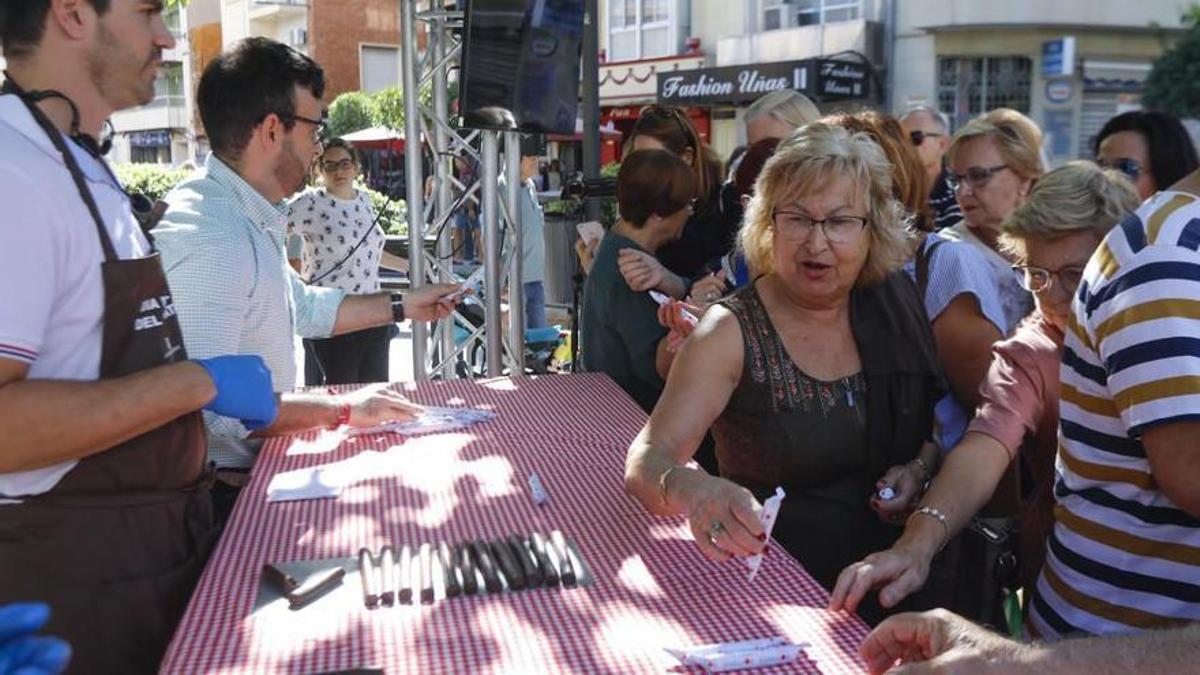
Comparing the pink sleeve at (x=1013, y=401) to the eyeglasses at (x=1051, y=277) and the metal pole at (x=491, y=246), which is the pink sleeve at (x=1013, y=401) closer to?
the eyeglasses at (x=1051, y=277)

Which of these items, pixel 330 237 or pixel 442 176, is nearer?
pixel 442 176

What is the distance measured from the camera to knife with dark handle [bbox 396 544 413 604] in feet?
5.27

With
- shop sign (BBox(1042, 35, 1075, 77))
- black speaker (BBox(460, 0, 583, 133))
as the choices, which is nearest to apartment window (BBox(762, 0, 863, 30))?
shop sign (BBox(1042, 35, 1075, 77))

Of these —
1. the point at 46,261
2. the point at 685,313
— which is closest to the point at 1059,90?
the point at 685,313

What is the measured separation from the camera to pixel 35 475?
166cm

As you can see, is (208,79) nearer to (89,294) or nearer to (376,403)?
(376,403)

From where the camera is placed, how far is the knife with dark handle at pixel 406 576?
161cm

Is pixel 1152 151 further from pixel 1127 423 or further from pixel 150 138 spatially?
pixel 150 138

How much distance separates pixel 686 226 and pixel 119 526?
2.77 meters

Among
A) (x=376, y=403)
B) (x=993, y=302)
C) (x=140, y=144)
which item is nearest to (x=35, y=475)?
(x=376, y=403)

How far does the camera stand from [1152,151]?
12.8ft

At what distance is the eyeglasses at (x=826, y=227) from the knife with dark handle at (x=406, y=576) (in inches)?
41.7

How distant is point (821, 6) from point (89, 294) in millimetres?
19679

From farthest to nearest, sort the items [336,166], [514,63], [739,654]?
[336,166] < [514,63] < [739,654]
